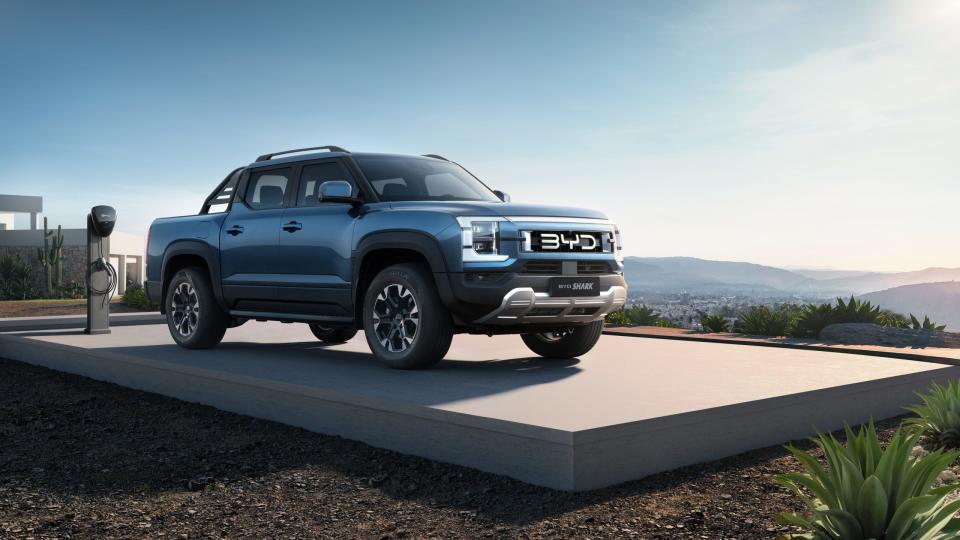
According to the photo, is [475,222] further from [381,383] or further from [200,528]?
[200,528]

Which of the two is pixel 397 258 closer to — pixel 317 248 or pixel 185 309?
pixel 317 248

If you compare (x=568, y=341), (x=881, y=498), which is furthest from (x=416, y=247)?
(x=881, y=498)

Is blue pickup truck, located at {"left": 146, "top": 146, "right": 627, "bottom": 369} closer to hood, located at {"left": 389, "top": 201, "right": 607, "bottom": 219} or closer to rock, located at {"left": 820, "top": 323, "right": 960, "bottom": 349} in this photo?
hood, located at {"left": 389, "top": 201, "right": 607, "bottom": 219}

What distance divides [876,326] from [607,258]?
6.55 metres

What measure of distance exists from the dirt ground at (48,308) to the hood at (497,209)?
18523 millimetres

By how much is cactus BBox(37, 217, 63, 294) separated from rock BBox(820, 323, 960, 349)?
29.5m

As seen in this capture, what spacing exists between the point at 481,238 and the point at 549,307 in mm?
792

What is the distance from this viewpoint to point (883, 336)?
12109mm

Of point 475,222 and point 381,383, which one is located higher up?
point 475,222

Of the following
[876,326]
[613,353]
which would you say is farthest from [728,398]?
[876,326]

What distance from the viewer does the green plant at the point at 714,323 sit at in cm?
1361

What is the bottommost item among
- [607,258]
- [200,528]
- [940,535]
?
[200,528]

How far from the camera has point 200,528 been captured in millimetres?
4871

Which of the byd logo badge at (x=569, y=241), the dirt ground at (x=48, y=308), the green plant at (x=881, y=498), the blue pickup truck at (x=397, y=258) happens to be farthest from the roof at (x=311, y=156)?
the dirt ground at (x=48, y=308)
